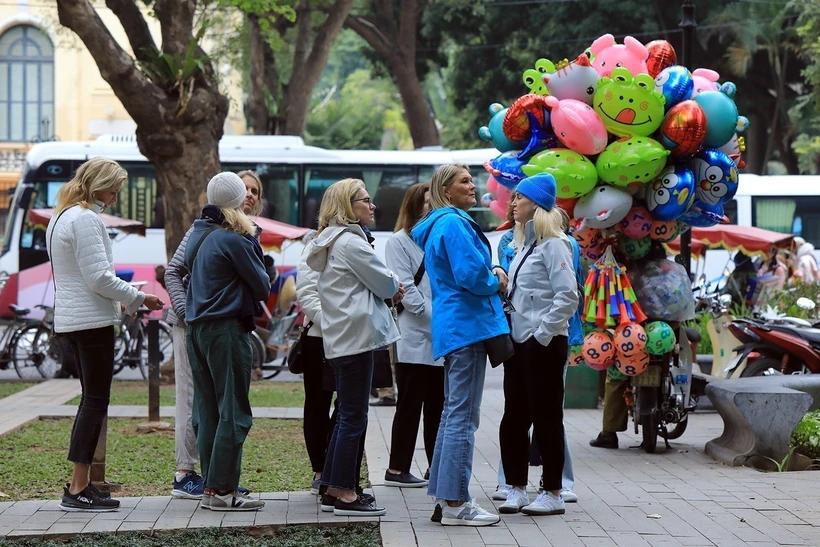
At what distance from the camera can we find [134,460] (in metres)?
8.55

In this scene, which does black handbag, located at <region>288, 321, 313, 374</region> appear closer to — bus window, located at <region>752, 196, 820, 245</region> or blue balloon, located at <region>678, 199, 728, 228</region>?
blue balloon, located at <region>678, 199, 728, 228</region>

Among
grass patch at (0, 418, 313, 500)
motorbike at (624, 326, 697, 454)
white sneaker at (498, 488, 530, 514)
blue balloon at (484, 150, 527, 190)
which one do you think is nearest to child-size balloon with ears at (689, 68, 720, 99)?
blue balloon at (484, 150, 527, 190)

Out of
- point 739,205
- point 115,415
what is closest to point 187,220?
point 115,415

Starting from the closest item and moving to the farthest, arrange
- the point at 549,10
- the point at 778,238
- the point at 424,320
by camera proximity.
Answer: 1. the point at 424,320
2. the point at 778,238
3. the point at 549,10

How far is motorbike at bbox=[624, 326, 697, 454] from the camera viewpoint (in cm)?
896

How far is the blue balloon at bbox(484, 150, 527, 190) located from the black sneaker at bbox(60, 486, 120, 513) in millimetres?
3984

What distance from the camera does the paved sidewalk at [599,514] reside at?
5906 mm

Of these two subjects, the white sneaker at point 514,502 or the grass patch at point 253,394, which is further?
the grass patch at point 253,394

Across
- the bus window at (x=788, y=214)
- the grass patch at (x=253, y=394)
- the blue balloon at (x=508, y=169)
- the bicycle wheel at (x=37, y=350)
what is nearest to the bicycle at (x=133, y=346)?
the grass patch at (x=253, y=394)

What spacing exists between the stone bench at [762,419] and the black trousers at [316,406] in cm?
310

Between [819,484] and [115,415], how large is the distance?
21.4ft

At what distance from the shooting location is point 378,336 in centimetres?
628

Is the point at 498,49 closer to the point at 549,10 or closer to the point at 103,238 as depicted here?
the point at 549,10

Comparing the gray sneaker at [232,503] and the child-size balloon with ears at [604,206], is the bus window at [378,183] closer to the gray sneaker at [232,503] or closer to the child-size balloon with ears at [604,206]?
the child-size balloon with ears at [604,206]
